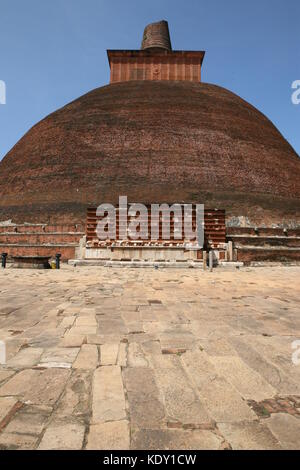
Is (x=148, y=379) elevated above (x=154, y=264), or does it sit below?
below

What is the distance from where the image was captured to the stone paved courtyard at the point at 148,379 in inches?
54.5

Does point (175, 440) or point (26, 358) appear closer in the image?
point (175, 440)

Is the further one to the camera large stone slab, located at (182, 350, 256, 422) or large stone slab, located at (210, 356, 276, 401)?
large stone slab, located at (210, 356, 276, 401)

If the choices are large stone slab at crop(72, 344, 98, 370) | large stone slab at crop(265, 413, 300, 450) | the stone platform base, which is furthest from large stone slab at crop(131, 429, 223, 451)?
the stone platform base

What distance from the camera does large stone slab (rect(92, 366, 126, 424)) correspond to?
1.53 metres

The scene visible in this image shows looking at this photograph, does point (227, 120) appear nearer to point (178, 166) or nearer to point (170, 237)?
point (178, 166)

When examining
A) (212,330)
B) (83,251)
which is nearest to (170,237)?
(83,251)

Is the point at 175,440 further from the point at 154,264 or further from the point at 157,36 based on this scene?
the point at 157,36

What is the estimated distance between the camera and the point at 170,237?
14250 millimetres

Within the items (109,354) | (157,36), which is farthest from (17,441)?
(157,36)

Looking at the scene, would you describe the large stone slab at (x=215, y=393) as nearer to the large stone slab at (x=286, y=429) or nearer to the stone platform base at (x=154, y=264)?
the large stone slab at (x=286, y=429)

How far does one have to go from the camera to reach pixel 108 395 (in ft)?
5.72

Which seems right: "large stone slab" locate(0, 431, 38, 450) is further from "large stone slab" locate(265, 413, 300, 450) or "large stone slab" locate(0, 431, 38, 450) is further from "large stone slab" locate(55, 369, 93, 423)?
"large stone slab" locate(265, 413, 300, 450)

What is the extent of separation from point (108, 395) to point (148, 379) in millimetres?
319
